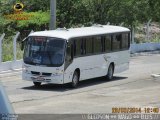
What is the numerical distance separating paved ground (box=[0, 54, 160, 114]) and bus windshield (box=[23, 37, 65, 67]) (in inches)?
43.8

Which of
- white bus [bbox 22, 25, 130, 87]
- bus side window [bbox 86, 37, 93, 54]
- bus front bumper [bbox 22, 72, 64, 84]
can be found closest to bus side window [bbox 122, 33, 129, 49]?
white bus [bbox 22, 25, 130, 87]

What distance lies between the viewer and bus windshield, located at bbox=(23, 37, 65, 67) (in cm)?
2186

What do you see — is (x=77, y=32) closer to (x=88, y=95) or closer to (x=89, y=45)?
Result: (x=89, y=45)

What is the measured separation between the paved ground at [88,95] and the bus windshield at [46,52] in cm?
111

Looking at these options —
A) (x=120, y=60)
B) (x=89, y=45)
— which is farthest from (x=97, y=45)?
(x=120, y=60)

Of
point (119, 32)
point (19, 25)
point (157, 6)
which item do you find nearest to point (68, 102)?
point (119, 32)

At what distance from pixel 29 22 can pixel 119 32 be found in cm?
1470

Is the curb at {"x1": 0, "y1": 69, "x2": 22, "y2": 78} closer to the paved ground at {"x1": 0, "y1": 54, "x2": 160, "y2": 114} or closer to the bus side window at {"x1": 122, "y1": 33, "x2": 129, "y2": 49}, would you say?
the paved ground at {"x1": 0, "y1": 54, "x2": 160, "y2": 114}

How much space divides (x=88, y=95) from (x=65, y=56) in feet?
8.04

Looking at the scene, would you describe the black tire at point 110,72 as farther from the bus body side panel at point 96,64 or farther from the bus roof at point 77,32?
the bus roof at point 77,32

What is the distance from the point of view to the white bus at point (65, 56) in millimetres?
21812

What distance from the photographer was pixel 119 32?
87.6 feet

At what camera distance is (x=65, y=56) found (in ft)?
71.9

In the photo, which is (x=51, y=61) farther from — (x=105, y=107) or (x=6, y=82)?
(x=105, y=107)
